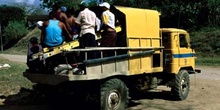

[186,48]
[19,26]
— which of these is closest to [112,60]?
[186,48]

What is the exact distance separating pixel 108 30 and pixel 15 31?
51278 millimetres

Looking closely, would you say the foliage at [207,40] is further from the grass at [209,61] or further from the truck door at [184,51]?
the truck door at [184,51]

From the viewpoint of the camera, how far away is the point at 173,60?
11641 millimetres

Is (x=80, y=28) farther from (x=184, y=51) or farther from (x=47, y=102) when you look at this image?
(x=184, y=51)

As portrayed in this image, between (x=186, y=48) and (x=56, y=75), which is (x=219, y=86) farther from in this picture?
(x=56, y=75)

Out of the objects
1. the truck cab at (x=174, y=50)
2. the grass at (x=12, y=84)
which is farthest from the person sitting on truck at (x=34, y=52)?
the truck cab at (x=174, y=50)

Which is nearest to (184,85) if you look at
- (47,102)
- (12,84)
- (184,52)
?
(184,52)

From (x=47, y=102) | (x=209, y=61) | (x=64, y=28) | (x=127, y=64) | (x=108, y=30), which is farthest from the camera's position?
(x=209, y=61)

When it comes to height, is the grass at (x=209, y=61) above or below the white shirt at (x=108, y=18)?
below

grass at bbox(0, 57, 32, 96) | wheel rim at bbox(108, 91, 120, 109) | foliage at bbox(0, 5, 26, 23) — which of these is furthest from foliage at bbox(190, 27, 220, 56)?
foliage at bbox(0, 5, 26, 23)

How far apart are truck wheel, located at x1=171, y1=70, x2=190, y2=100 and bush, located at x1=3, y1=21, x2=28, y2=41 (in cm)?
4914

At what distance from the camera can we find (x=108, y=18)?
370 inches

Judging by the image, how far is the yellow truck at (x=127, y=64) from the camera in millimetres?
8539

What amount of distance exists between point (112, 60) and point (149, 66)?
1.70m
